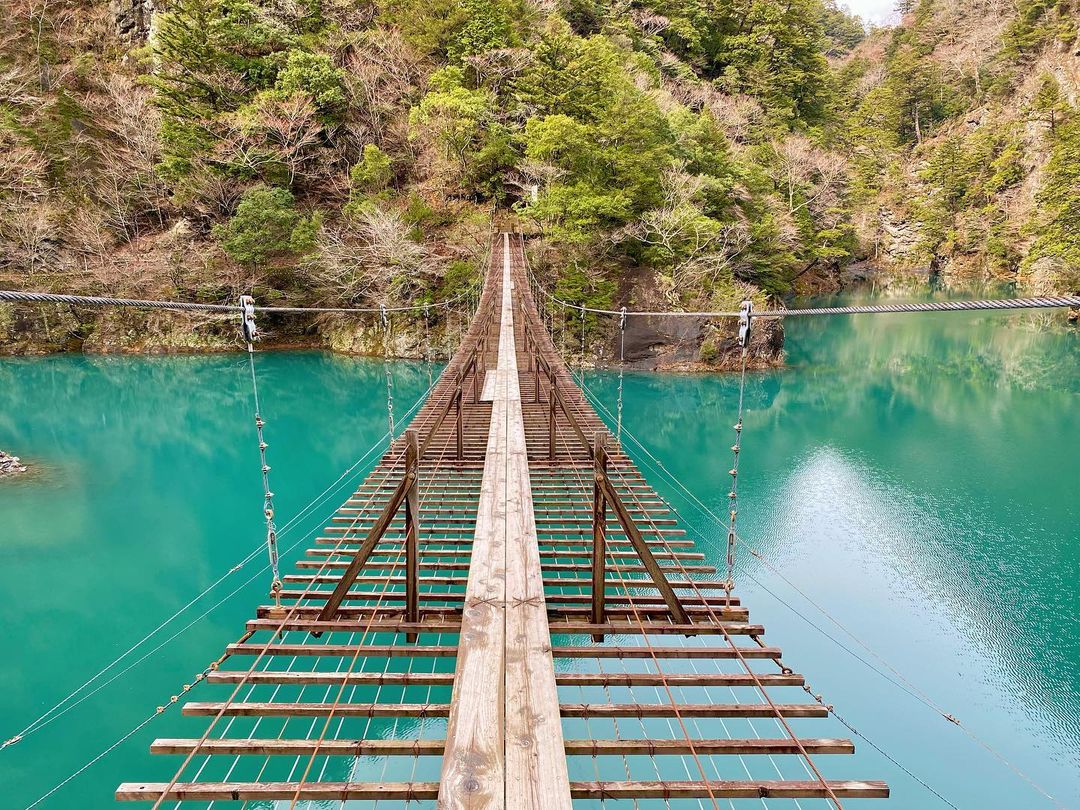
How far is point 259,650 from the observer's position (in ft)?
6.36

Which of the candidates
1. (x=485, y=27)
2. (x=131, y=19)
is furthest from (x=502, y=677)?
(x=131, y=19)

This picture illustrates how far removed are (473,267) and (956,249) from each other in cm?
2036

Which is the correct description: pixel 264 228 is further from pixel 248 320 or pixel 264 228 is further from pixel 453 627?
pixel 453 627

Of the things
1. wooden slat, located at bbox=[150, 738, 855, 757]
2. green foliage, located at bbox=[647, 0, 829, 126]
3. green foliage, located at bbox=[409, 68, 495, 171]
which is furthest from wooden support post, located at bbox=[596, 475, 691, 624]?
green foliage, located at bbox=[647, 0, 829, 126]

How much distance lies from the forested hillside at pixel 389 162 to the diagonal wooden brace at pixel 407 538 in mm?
10328

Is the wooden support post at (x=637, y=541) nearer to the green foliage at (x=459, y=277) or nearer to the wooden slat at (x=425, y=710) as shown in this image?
the wooden slat at (x=425, y=710)

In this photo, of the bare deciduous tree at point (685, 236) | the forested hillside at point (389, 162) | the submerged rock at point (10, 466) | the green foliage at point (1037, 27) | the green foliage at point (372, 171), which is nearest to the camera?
the submerged rock at point (10, 466)

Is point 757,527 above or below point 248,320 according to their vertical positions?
below

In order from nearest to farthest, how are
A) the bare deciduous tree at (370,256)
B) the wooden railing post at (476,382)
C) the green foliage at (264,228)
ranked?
the wooden railing post at (476,382) → the bare deciduous tree at (370,256) → the green foliage at (264,228)

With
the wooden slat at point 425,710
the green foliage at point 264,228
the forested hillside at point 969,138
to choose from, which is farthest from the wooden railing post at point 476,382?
the forested hillside at point 969,138

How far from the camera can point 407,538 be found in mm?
2059

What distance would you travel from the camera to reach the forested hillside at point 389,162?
12.3 metres

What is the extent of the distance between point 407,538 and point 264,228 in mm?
13292

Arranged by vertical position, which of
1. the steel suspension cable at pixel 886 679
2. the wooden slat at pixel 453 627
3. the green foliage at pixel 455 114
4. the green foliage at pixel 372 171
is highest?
the green foliage at pixel 455 114
